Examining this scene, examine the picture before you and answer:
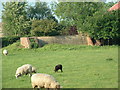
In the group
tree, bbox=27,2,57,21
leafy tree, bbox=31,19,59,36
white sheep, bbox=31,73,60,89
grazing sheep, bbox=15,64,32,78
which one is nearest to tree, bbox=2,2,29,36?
leafy tree, bbox=31,19,59,36

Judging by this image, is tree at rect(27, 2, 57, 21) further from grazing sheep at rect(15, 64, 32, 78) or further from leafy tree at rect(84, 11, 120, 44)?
grazing sheep at rect(15, 64, 32, 78)

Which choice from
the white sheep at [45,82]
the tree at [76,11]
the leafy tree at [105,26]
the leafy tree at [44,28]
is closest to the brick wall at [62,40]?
the tree at [76,11]

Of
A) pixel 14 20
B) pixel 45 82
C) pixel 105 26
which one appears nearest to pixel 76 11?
pixel 105 26

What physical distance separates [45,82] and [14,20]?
33002 millimetres

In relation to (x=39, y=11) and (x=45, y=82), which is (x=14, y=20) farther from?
(x=45, y=82)

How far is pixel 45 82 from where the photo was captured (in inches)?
311

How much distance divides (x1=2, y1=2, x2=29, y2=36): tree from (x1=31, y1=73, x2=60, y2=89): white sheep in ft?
103

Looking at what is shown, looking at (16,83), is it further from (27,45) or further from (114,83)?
(27,45)

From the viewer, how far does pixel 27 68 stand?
11.3 metres

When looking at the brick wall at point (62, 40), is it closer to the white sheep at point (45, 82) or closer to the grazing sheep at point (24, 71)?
the grazing sheep at point (24, 71)

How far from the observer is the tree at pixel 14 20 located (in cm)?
3953

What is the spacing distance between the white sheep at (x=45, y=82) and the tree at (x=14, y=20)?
31422mm

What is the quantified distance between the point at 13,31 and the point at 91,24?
46.5ft

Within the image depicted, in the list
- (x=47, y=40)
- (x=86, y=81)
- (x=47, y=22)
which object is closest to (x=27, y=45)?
(x=47, y=40)
